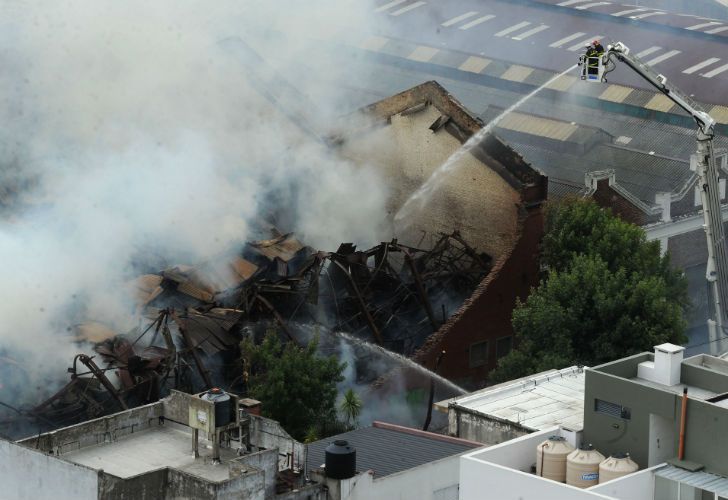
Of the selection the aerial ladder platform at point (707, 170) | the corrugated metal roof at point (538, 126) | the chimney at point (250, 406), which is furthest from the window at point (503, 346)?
the chimney at point (250, 406)

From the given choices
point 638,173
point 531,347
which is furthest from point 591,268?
point 638,173

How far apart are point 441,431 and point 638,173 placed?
1411 centimetres

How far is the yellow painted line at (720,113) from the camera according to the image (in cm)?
5650

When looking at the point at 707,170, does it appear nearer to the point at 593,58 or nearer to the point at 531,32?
the point at 593,58

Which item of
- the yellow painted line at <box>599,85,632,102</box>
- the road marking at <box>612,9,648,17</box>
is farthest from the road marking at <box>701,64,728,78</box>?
the road marking at <box>612,9,648,17</box>

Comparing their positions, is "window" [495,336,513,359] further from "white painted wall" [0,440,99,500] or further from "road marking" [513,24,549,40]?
"road marking" [513,24,549,40]

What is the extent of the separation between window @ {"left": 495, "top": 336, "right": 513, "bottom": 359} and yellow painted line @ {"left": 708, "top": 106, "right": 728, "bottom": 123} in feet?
42.0

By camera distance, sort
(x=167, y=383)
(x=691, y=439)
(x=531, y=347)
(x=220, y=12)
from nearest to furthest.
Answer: (x=691, y=439), (x=167, y=383), (x=531, y=347), (x=220, y=12)

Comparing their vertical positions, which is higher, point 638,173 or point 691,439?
point 638,173

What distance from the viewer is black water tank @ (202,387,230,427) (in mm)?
30719

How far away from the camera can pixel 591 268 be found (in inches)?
1724

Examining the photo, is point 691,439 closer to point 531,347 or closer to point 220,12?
point 531,347

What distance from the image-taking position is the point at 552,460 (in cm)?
2923

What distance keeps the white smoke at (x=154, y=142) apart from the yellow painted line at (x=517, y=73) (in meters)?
7.27
